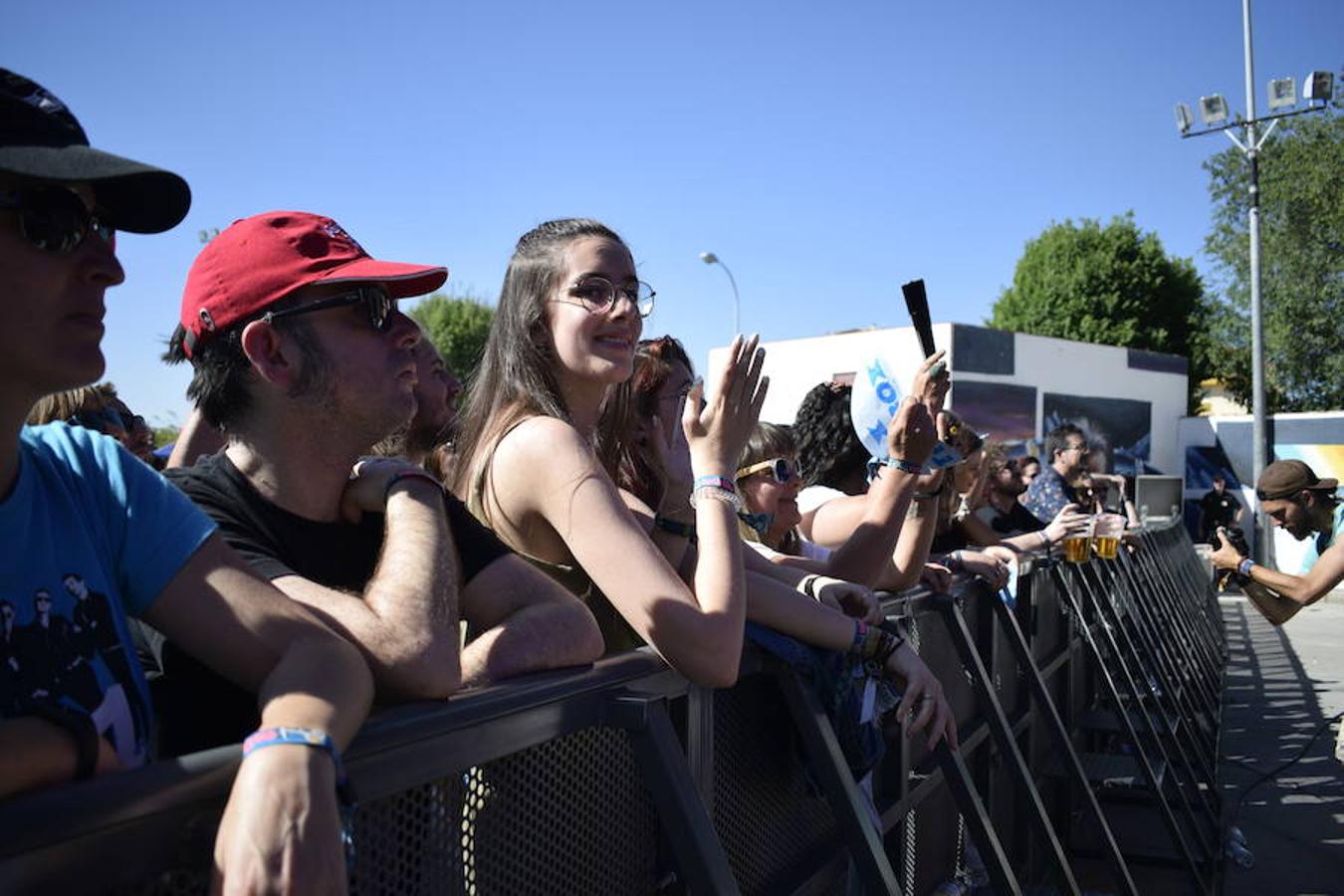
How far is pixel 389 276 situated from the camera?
6.01ft

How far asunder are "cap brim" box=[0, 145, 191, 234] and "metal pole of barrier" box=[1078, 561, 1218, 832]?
501 centimetres

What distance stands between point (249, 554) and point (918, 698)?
1584 millimetres

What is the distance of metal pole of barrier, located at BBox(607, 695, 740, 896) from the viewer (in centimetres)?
162

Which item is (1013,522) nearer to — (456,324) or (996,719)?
(996,719)

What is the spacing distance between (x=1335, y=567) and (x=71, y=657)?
6584mm

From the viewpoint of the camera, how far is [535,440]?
2100 mm

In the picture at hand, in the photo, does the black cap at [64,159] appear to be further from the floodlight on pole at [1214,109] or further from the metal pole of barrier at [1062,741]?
the floodlight on pole at [1214,109]

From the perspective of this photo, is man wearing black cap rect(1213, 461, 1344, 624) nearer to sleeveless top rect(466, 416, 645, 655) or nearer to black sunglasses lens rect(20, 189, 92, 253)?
sleeveless top rect(466, 416, 645, 655)

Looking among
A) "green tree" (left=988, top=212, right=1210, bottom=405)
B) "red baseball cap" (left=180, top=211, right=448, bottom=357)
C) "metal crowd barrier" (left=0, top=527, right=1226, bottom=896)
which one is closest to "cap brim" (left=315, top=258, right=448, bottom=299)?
"red baseball cap" (left=180, top=211, right=448, bottom=357)

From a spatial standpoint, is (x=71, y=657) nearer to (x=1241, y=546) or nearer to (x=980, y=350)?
(x=1241, y=546)

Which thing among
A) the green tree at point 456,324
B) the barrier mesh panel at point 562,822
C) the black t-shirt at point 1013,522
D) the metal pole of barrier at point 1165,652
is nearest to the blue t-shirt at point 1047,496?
the black t-shirt at point 1013,522

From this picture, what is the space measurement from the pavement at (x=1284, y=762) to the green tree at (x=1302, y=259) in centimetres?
2670

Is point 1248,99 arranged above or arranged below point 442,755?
above

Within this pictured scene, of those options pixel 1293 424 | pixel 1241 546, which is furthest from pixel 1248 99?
pixel 1241 546
